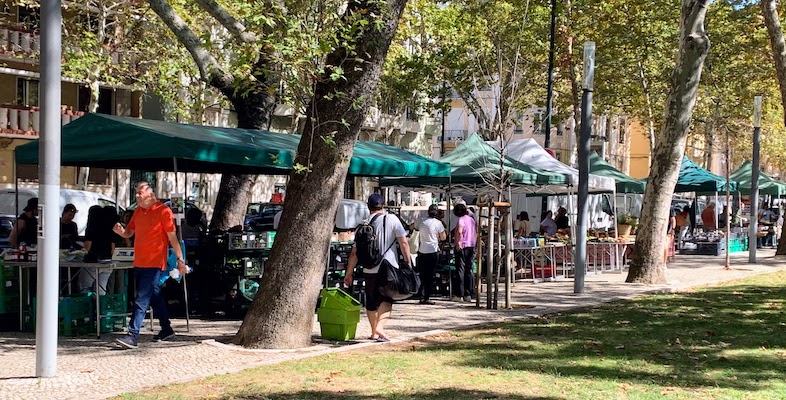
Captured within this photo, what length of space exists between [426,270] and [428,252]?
317 millimetres

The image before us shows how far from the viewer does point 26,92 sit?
37250 millimetres

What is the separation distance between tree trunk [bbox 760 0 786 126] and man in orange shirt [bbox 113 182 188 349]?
868 inches

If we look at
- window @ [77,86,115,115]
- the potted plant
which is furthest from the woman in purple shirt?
window @ [77,86,115,115]

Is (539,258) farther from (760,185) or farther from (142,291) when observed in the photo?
(760,185)

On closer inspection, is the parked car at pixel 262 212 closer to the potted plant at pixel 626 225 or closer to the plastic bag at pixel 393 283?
the potted plant at pixel 626 225

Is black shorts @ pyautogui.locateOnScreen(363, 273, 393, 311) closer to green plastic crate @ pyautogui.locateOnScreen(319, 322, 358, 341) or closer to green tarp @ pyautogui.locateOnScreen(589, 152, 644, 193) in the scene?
green plastic crate @ pyautogui.locateOnScreen(319, 322, 358, 341)

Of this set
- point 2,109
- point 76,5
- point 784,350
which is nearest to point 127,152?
point 784,350

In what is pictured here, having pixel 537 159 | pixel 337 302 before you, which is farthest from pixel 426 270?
pixel 537 159

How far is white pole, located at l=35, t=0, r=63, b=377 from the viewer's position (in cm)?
861

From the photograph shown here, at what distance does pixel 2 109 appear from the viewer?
3478cm

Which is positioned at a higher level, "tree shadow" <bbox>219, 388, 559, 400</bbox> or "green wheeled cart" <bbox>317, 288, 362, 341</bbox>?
"green wheeled cart" <bbox>317, 288, 362, 341</bbox>

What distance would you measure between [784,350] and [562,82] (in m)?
32.9

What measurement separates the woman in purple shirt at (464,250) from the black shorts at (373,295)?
536cm

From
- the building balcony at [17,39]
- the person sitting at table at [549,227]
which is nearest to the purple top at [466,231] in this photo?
the person sitting at table at [549,227]
